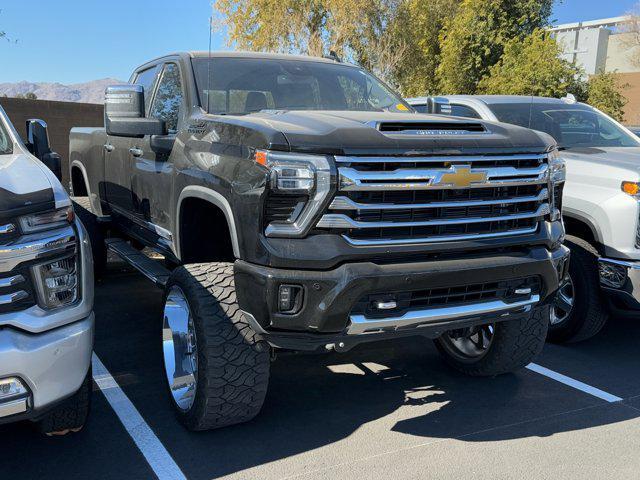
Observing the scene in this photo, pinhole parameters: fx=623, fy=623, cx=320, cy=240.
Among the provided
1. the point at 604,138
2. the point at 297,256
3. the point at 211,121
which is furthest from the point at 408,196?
the point at 604,138

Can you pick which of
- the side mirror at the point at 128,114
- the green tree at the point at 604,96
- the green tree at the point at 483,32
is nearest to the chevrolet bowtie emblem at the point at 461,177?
the side mirror at the point at 128,114

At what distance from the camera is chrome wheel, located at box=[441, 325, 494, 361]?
4.24 metres

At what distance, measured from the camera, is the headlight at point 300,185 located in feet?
9.02

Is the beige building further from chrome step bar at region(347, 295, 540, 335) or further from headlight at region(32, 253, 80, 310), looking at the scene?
headlight at region(32, 253, 80, 310)

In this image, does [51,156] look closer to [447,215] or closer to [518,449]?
[447,215]

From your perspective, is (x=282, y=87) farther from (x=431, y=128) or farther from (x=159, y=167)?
(x=431, y=128)

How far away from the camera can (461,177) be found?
300cm

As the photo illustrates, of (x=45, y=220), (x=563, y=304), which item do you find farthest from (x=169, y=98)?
(x=563, y=304)

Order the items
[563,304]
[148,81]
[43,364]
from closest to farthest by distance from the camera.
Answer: [43,364]
[563,304]
[148,81]

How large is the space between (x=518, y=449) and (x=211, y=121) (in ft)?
8.04

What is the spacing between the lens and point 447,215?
3039 millimetres

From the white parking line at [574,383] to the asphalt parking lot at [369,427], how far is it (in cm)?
1

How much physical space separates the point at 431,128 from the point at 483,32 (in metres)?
18.3

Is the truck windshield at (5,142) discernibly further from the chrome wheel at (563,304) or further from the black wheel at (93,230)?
the chrome wheel at (563,304)
